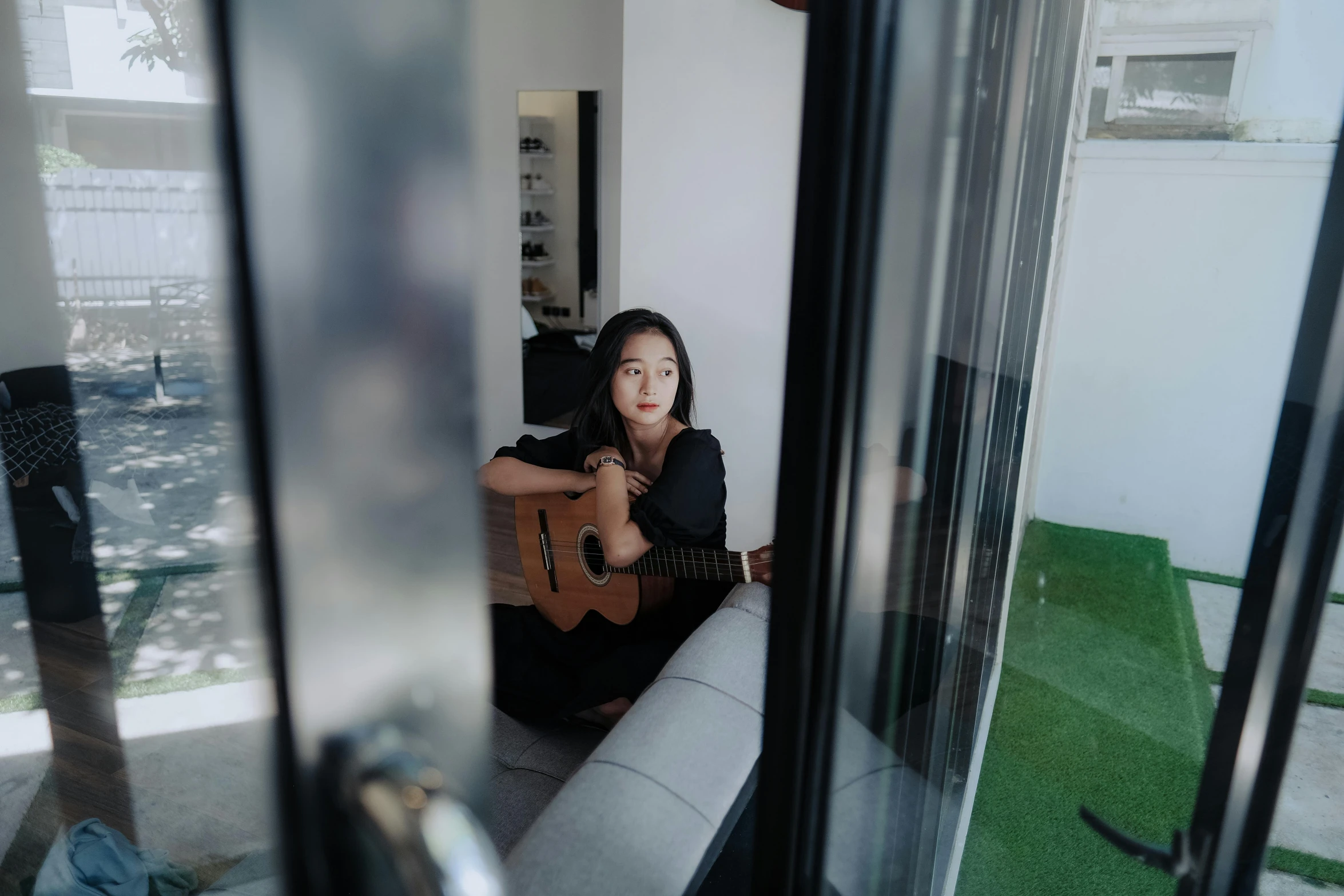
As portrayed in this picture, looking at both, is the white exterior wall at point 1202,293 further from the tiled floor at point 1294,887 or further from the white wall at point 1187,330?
the tiled floor at point 1294,887

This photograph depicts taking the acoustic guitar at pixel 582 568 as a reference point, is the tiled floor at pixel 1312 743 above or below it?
above

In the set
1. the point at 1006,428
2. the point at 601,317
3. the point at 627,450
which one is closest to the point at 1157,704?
the point at 1006,428

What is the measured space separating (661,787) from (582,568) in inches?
34.1

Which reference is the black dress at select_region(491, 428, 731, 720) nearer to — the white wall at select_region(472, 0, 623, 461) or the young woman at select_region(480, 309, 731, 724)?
the young woman at select_region(480, 309, 731, 724)

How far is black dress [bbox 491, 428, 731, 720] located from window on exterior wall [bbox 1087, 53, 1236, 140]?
1.08 metres

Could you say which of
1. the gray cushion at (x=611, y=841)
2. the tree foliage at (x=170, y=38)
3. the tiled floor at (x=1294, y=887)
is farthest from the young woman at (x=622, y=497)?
the tree foliage at (x=170, y=38)

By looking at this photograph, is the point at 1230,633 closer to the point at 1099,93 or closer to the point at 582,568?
the point at 1099,93

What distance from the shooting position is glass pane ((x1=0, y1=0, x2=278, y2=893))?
0.53ft

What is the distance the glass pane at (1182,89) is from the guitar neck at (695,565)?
3.70 ft

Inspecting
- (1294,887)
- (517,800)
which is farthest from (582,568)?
(1294,887)

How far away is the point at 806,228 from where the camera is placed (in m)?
0.23

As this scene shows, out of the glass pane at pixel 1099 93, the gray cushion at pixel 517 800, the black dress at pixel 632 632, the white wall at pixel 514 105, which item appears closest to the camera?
the glass pane at pixel 1099 93

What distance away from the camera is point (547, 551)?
5.90 feet

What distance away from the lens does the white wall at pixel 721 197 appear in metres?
2.10
